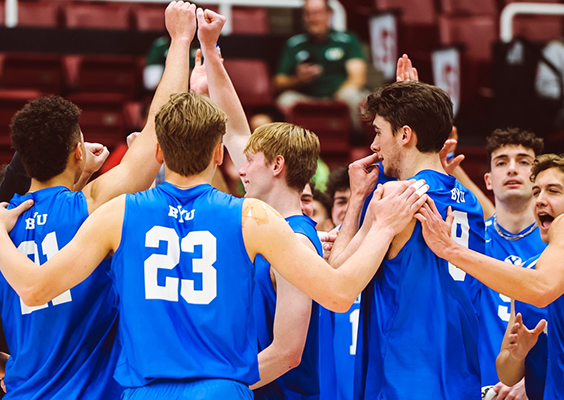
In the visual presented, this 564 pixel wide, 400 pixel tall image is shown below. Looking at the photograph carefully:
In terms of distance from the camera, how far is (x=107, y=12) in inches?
436

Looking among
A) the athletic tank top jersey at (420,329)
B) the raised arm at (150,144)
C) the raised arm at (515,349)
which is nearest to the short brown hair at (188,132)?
the raised arm at (150,144)

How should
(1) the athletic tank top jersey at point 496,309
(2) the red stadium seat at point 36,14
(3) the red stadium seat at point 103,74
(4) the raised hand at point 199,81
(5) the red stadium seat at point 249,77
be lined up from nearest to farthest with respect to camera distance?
1. (4) the raised hand at point 199,81
2. (1) the athletic tank top jersey at point 496,309
3. (3) the red stadium seat at point 103,74
4. (5) the red stadium seat at point 249,77
5. (2) the red stadium seat at point 36,14

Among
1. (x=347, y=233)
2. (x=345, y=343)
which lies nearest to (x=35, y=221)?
(x=347, y=233)

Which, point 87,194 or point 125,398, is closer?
point 125,398

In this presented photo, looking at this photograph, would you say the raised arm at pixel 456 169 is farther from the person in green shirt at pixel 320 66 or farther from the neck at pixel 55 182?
the person in green shirt at pixel 320 66

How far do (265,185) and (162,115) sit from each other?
0.94 m

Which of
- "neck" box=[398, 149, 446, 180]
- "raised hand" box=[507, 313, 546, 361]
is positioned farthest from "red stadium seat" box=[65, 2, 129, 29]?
"raised hand" box=[507, 313, 546, 361]

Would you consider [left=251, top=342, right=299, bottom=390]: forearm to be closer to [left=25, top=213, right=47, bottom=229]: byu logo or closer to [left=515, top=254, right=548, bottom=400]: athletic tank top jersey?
[left=25, top=213, right=47, bottom=229]: byu logo

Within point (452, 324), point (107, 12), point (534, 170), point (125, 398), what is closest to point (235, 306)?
point (125, 398)

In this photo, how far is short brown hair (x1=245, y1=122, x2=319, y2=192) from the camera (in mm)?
3650

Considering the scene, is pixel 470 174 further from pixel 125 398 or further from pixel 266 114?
pixel 125 398

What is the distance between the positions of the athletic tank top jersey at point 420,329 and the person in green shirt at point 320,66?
22.5 feet

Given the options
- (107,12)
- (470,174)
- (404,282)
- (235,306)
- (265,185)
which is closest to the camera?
(235,306)

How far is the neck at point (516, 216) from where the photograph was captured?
520cm
